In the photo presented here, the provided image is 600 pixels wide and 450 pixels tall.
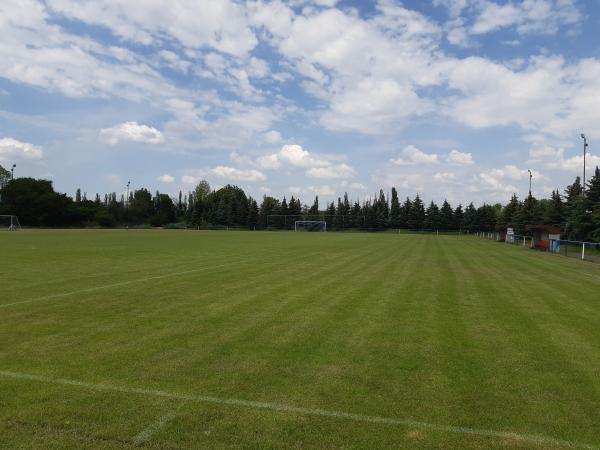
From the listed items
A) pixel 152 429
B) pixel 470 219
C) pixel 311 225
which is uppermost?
pixel 470 219

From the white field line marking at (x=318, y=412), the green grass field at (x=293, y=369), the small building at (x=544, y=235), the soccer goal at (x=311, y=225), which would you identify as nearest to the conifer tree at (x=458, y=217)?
the soccer goal at (x=311, y=225)

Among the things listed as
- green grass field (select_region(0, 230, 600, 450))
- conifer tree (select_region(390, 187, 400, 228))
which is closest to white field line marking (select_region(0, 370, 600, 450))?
green grass field (select_region(0, 230, 600, 450))

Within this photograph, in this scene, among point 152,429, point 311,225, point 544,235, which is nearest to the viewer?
point 152,429

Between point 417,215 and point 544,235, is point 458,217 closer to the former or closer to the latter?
point 417,215

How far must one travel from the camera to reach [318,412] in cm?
451

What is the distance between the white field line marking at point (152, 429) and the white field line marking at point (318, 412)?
1.38 feet

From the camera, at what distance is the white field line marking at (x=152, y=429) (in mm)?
3893

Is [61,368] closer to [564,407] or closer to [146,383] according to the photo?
[146,383]

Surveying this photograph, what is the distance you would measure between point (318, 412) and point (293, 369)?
1271 millimetres

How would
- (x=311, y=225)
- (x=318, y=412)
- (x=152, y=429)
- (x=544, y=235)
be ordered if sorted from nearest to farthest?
(x=152, y=429)
(x=318, y=412)
(x=544, y=235)
(x=311, y=225)

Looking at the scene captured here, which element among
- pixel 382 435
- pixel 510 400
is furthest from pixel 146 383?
pixel 510 400

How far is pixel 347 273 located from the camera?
1661cm

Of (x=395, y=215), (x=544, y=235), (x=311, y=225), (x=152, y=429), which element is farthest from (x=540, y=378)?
(x=395, y=215)

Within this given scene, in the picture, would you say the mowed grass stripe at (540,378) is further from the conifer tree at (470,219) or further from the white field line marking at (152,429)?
the conifer tree at (470,219)
